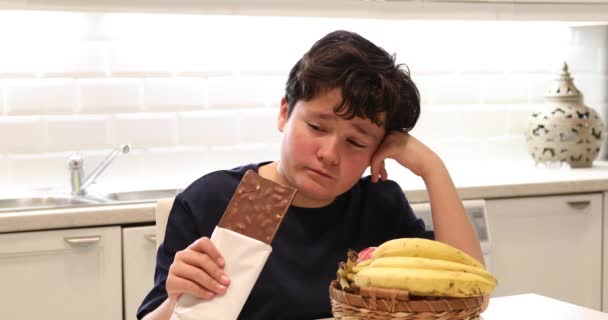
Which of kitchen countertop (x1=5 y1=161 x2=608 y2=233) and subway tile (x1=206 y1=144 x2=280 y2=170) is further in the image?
subway tile (x1=206 y1=144 x2=280 y2=170)

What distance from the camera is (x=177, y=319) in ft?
3.72

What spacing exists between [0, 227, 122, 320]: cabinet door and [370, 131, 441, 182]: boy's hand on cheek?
1.09 m

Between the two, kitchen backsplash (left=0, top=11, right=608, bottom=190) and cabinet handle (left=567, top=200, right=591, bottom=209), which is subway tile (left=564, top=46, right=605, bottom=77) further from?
cabinet handle (left=567, top=200, right=591, bottom=209)

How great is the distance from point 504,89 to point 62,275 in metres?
2.11

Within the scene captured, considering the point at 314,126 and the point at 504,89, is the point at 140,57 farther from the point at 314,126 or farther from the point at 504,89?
the point at 314,126

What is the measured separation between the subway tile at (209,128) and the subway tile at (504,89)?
43.9 inches

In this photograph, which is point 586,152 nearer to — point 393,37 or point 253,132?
point 393,37

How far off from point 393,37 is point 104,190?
4.29 ft

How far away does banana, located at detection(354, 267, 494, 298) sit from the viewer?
1.08 m

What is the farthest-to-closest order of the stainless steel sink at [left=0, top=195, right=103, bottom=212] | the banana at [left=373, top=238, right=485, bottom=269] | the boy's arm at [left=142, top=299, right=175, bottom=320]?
the stainless steel sink at [left=0, top=195, right=103, bottom=212]
the boy's arm at [left=142, top=299, right=175, bottom=320]
the banana at [left=373, top=238, right=485, bottom=269]

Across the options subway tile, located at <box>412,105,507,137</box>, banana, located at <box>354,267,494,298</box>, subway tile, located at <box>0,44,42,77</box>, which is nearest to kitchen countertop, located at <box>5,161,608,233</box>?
subway tile, located at <box>412,105,507,137</box>

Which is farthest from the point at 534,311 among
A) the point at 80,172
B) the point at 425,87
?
the point at 425,87

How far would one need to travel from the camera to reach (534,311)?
1.46 meters

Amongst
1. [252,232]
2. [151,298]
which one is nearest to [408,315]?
[252,232]
